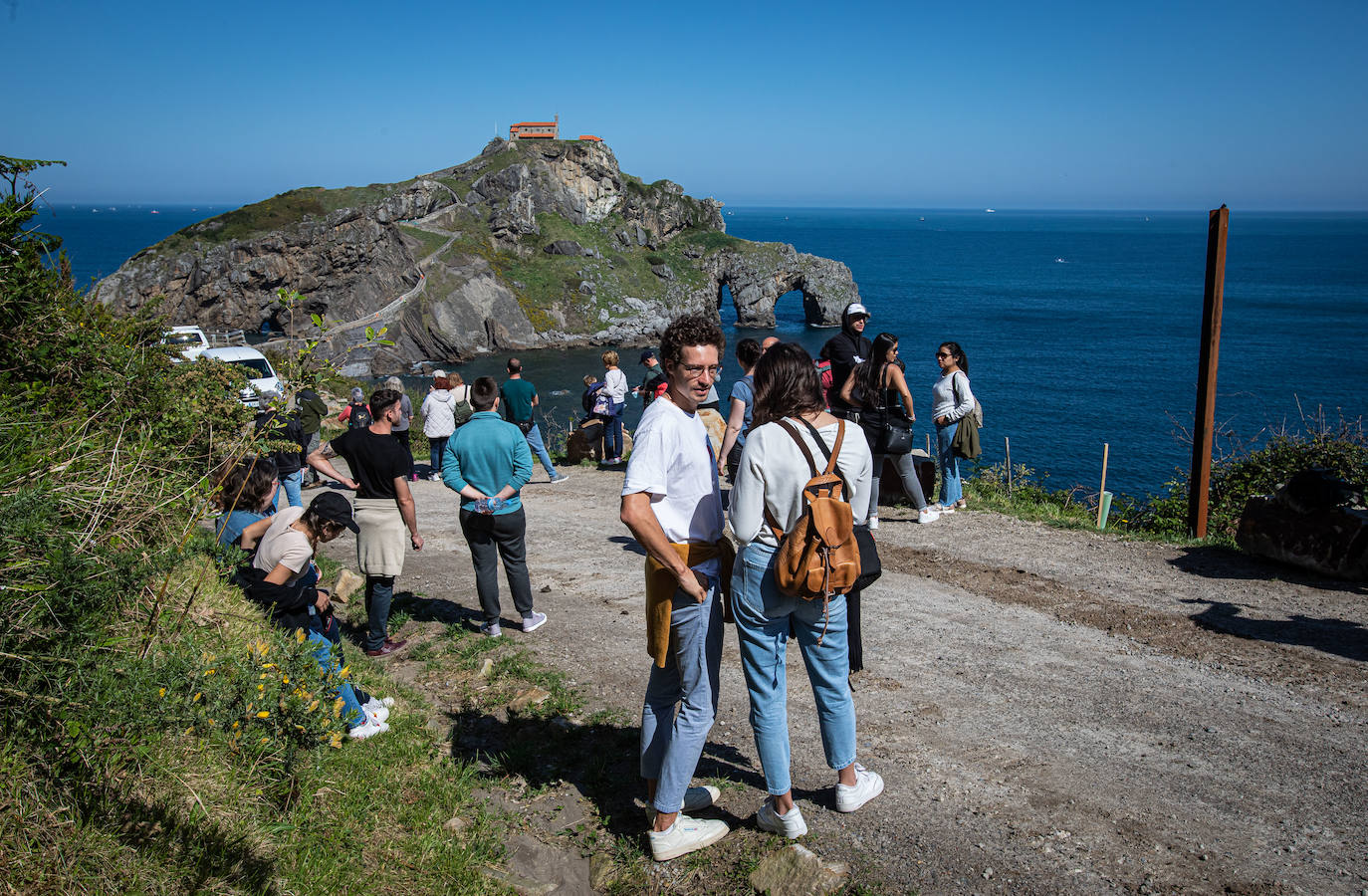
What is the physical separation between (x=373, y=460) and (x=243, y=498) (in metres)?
1.05

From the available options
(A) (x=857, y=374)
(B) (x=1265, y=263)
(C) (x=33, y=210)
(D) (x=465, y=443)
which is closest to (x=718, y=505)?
(D) (x=465, y=443)

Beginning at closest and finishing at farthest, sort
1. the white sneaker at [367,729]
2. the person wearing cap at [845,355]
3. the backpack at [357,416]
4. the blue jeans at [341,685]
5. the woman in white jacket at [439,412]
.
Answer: the blue jeans at [341,685], the white sneaker at [367,729], the person wearing cap at [845,355], the backpack at [357,416], the woman in white jacket at [439,412]

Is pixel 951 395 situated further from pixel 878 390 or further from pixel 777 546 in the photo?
pixel 777 546

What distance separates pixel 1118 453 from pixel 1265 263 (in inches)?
5673

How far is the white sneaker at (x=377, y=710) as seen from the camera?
4672 millimetres

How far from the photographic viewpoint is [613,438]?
46.1 feet

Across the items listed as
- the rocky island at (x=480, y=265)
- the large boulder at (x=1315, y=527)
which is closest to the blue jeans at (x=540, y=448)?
the large boulder at (x=1315, y=527)

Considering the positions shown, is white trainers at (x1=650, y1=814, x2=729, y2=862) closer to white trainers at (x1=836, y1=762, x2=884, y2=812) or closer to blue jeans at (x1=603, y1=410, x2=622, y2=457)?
white trainers at (x1=836, y1=762, x2=884, y2=812)

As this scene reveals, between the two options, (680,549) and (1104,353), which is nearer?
(680,549)

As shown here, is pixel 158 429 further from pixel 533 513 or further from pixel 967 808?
pixel 533 513

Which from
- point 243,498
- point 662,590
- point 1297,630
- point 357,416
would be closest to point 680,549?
point 662,590

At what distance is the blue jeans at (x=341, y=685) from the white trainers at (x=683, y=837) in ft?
5.82

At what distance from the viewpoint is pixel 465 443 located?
18.8ft

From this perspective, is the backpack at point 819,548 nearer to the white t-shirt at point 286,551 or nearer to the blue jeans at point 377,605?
the white t-shirt at point 286,551
